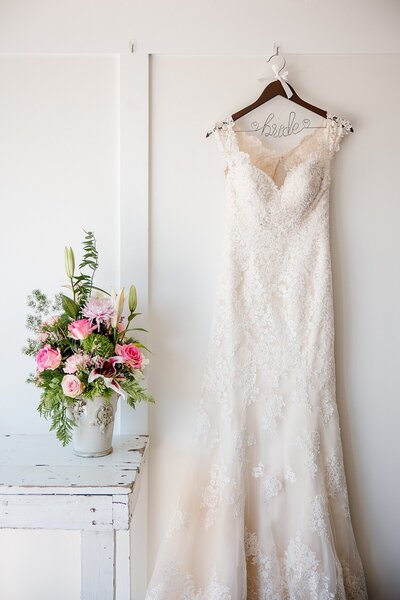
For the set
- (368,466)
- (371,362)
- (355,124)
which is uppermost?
(355,124)

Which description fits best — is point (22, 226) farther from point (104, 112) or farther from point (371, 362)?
point (371, 362)

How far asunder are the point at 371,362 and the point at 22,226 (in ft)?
4.73

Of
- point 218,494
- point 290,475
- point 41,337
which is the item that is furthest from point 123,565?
point 41,337

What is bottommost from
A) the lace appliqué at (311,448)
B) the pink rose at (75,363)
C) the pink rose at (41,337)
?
the lace appliqué at (311,448)

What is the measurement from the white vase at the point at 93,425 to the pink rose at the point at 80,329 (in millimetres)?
191

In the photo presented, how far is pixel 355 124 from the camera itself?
5.72 ft

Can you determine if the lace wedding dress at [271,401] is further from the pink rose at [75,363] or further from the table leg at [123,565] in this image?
the pink rose at [75,363]

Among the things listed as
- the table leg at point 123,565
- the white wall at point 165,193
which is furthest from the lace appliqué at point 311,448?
the table leg at point 123,565

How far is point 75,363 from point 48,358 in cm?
8

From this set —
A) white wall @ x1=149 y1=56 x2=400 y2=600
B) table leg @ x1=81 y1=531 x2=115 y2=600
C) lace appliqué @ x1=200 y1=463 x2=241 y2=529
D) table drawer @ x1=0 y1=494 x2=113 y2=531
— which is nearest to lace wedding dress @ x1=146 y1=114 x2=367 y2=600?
lace appliqué @ x1=200 y1=463 x2=241 y2=529

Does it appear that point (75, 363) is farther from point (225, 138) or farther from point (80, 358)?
point (225, 138)

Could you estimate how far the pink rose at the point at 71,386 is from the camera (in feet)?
4.20

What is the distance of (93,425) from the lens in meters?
1.37

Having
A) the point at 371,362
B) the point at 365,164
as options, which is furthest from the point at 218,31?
the point at 371,362
